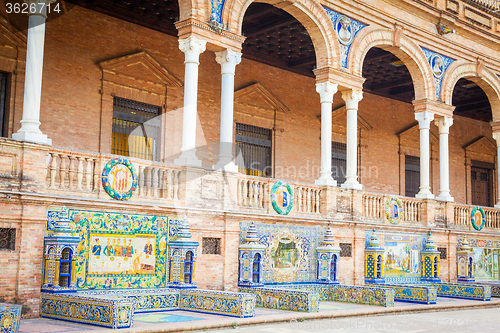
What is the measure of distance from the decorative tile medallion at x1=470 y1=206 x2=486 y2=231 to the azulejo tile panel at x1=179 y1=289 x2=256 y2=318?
11864mm

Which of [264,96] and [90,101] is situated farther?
[264,96]

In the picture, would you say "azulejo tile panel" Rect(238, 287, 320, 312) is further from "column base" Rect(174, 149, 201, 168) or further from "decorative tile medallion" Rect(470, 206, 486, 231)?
"decorative tile medallion" Rect(470, 206, 486, 231)

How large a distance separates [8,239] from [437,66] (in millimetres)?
13903

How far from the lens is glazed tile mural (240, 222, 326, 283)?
14086mm

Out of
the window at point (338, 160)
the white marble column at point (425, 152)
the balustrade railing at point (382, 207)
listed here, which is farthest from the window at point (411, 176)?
the balustrade railing at point (382, 207)

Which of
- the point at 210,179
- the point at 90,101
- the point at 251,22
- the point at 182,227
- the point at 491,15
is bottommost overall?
the point at 182,227

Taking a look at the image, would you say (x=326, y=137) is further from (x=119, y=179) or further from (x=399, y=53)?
(x=119, y=179)

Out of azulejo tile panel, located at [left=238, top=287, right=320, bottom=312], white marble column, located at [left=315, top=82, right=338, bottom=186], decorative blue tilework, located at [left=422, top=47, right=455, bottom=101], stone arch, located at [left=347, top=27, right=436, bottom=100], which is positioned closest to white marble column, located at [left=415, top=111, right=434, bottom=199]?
stone arch, located at [left=347, top=27, right=436, bottom=100]

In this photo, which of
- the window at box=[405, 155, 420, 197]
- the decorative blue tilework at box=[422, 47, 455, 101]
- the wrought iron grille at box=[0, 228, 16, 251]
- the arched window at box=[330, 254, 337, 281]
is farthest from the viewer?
the window at box=[405, 155, 420, 197]

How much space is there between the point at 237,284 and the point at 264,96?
7885 millimetres

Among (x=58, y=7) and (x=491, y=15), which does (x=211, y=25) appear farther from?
(x=491, y=15)

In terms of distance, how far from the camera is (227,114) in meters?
13.6

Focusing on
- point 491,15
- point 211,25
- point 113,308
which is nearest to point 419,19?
point 491,15

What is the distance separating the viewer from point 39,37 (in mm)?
10852
